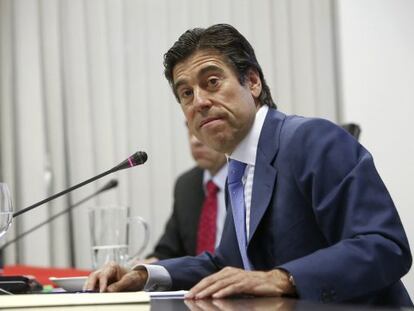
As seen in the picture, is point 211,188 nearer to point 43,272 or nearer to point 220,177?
point 220,177

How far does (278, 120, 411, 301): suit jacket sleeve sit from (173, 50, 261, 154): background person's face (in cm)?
19

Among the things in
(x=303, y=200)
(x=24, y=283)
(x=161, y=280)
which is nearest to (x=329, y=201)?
(x=303, y=200)

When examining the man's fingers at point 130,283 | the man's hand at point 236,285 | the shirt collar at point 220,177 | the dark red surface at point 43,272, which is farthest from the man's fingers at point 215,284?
the shirt collar at point 220,177

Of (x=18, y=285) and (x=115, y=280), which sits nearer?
(x=115, y=280)

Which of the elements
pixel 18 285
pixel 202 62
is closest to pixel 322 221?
pixel 202 62

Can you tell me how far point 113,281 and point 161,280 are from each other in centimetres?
12

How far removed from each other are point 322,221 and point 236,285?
0.33 m

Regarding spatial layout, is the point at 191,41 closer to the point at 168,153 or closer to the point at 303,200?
the point at 303,200

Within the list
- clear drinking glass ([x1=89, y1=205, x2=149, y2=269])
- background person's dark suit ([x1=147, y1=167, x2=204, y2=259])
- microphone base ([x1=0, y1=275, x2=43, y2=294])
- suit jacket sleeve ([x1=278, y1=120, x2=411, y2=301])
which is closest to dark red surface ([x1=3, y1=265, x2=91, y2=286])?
clear drinking glass ([x1=89, y1=205, x2=149, y2=269])

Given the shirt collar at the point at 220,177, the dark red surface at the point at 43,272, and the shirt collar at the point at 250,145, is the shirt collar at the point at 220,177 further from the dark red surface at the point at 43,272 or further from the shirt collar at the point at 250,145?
the shirt collar at the point at 250,145

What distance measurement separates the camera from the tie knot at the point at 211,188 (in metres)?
3.58

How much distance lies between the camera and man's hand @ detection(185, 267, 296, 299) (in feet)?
4.36

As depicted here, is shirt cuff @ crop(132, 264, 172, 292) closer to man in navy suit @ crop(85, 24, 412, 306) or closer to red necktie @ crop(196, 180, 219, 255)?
man in navy suit @ crop(85, 24, 412, 306)

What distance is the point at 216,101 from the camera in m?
1.86
